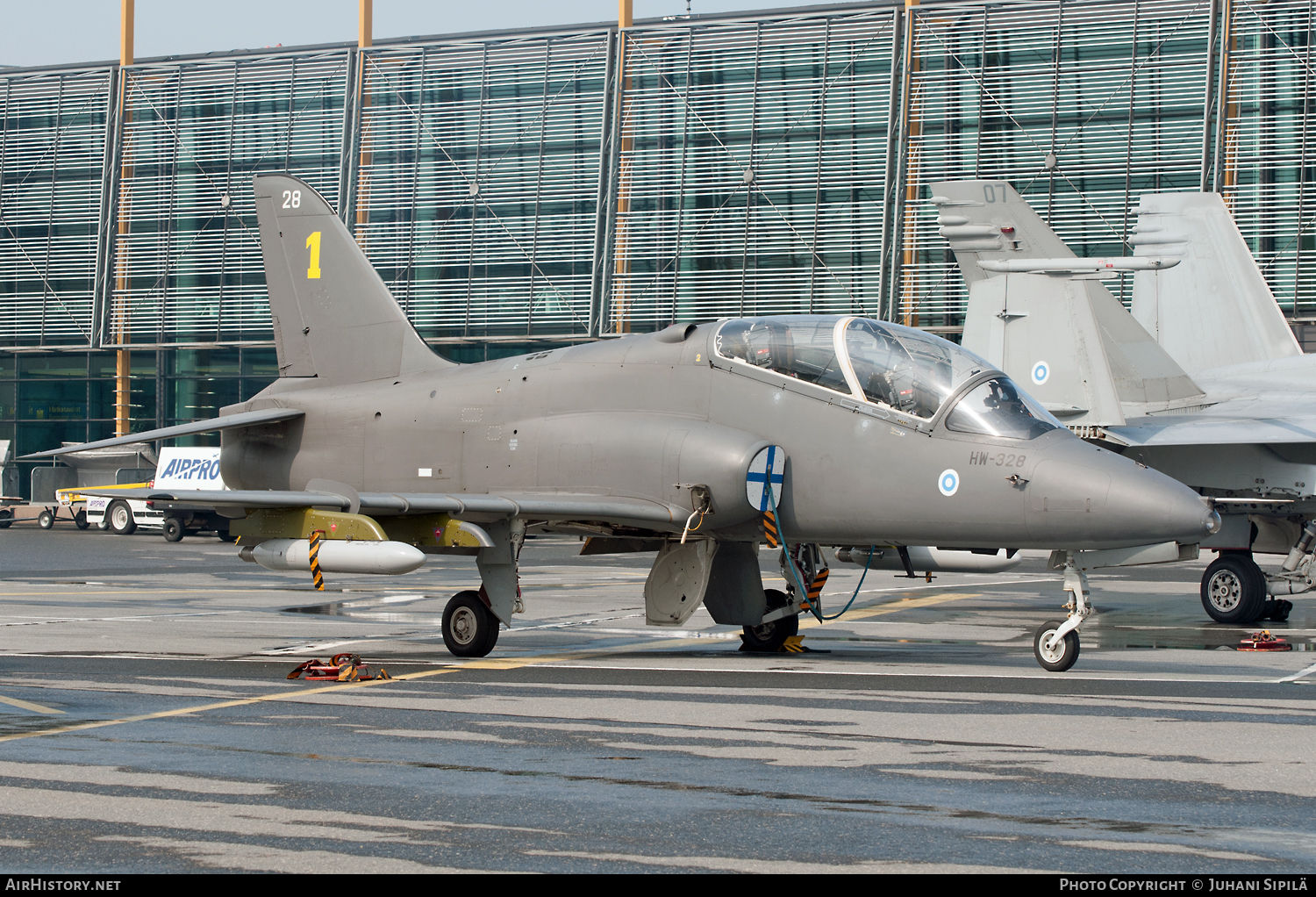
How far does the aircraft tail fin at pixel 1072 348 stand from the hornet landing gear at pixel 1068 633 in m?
6.68

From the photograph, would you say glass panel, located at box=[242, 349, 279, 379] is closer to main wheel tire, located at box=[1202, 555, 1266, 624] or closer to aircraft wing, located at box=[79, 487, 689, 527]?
main wheel tire, located at box=[1202, 555, 1266, 624]

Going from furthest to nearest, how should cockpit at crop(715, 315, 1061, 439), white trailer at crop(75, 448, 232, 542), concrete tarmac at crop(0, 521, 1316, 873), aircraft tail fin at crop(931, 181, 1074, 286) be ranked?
white trailer at crop(75, 448, 232, 542) < aircraft tail fin at crop(931, 181, 1074, 286) < cockpit at crop(715, 315, 1061, 439) < concrete tarmac at crop(0, 521, 1316, 873)

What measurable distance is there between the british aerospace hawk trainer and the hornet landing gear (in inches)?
0.9

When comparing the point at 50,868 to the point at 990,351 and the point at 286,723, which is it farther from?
the point at 990,351

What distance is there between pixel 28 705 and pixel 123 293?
47187 mm

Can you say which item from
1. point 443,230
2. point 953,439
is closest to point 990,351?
point 953,439

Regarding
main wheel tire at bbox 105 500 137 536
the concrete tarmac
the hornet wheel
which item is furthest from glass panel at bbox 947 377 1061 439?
main wheel tire at bbox 105 500 137 536

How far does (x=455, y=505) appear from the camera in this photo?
Answer: 1273 cm

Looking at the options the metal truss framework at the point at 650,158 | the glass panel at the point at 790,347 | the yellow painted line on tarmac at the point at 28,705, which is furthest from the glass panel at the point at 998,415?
the metal truss framework at the point at 650,158

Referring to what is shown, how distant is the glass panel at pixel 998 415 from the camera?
11.9 metres

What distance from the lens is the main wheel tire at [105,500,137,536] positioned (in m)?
45.2

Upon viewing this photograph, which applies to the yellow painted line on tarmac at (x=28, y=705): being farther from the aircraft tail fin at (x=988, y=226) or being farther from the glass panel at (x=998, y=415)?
the aircraft tail fin at (x=988, y=226)

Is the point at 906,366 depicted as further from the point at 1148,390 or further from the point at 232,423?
→ the point at 1148,390

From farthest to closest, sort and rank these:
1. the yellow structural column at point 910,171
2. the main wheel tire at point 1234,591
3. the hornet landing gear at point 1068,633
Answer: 1. the yellow structural column at point 910,171
2. the main wheel tire at point 1234,591
3. the hornet landing gear at point 1068,633
